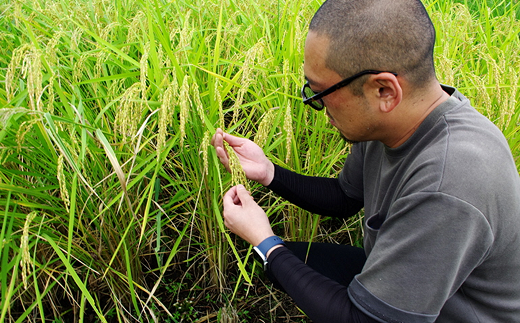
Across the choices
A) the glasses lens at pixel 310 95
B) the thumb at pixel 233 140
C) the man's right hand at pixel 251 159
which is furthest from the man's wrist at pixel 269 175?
the glasses lens at pixel 310 95

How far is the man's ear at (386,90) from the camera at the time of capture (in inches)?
45.1

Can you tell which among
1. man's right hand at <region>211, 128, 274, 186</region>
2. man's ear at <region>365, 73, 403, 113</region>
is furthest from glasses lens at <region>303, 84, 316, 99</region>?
man's right hand at <region>211, 128, 274, 186</region>

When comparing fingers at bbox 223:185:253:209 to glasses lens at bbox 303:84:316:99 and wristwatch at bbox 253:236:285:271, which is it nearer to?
wristwatch at bbox 253:236:285:271

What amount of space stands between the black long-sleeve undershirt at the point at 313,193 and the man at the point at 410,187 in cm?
35

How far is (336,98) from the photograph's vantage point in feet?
4.17

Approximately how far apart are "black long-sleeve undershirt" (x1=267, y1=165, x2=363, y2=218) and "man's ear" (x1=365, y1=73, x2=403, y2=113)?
67 centimetres

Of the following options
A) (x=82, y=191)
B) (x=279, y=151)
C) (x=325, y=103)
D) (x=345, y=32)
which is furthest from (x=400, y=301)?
(x=82, y=191)

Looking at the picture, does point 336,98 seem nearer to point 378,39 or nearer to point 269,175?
point 378,39

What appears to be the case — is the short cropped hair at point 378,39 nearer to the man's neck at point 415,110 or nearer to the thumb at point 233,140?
the man's neck at point 415,110

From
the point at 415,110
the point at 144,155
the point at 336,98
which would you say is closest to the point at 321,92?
the point at 336,98

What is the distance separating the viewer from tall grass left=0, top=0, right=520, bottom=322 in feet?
4.78

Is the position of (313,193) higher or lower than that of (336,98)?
lower

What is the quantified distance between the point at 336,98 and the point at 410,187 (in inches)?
14.3

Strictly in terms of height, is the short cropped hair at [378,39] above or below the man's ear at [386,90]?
above
